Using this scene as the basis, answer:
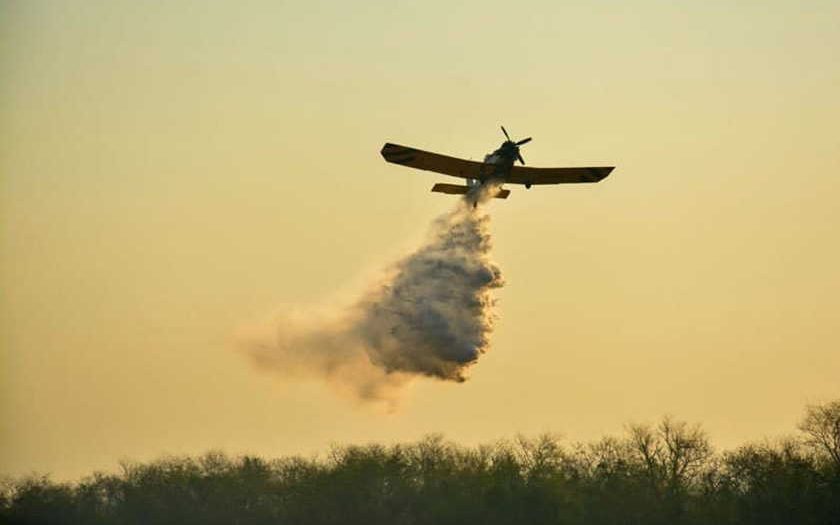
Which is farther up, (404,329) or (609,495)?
(404,329)

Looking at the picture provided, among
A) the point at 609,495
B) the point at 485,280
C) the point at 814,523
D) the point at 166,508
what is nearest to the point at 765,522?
the point at 814,523

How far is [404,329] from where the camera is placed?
61.6m

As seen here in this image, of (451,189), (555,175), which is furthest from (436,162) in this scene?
(555,175)

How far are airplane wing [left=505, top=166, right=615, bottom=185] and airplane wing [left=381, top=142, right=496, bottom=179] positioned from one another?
145 centimetres

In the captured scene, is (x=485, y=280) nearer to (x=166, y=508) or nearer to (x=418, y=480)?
(x=418, y=480)

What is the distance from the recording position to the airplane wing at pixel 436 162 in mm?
59281

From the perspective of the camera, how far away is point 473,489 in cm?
6688

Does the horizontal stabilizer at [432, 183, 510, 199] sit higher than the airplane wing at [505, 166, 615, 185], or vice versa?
the airplane wing at [505, 166, 615, 185]

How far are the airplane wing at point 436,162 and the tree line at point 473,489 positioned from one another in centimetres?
1385

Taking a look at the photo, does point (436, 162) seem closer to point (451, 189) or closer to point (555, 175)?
point (451, 189)

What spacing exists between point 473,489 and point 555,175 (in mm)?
13183

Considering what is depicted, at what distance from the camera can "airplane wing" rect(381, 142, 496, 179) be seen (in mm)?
59281

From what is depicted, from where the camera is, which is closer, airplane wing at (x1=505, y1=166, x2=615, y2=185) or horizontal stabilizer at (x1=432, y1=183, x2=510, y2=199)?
horizontal stabilizer at (x1=432, y1=183, x2=510, y2=199)

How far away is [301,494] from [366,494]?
3.21 m
